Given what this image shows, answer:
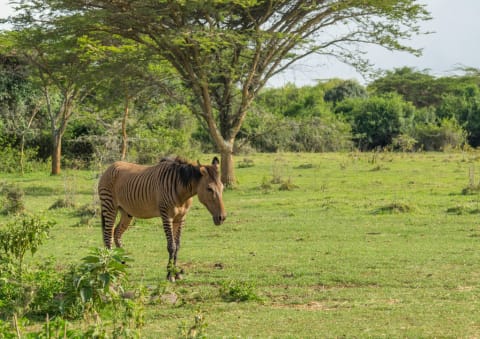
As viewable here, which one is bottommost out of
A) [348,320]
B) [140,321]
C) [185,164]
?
[348,320]

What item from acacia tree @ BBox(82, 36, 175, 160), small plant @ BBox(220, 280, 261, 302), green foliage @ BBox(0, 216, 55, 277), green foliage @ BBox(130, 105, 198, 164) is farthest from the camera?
green foliage @ BBox(130, 105, 198, 164)

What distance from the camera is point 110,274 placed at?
5422 mm

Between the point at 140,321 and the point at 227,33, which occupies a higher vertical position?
the point at 227,33

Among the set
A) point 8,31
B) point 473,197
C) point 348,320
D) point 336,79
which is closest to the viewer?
point 348,320

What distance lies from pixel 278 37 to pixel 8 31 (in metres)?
12.8

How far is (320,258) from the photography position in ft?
35.2

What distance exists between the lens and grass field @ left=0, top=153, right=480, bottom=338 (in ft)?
22.7

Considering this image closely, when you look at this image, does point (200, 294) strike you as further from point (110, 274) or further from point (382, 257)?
point (382, 257)

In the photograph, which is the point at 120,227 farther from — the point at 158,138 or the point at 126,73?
the point at 158,138

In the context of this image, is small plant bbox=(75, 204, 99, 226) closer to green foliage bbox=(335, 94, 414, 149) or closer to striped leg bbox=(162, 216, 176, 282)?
striped leg bbox=(162, 216, 176, 282)

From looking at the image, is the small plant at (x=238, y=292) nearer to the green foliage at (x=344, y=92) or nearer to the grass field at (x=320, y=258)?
the grass field at (x=320, y=258)

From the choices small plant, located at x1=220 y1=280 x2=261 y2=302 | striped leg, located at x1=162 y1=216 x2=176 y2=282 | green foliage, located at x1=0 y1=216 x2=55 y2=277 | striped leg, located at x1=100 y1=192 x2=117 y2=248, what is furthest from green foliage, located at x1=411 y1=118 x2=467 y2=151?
green foliage, located at x1=0 y1=216 x2=55 y2=277

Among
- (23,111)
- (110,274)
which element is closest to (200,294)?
(110,274)

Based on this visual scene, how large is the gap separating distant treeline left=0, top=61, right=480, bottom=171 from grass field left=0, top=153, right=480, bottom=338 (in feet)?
18.8
